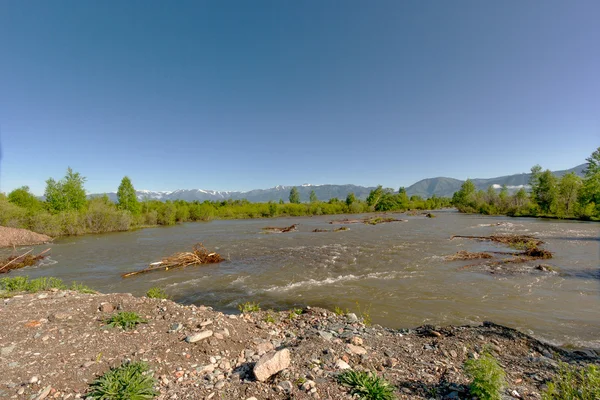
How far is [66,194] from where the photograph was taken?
4266 centimetres

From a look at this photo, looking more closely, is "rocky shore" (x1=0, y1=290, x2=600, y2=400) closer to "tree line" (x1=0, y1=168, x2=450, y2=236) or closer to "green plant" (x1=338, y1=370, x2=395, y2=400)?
"green plant" (x1=338, y1=370, x2=395, y2=400)

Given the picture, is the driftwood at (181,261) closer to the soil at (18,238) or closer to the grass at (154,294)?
the grass at (154,294)

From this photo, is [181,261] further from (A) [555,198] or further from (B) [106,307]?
(A) [555,198]

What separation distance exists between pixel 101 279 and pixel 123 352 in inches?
516

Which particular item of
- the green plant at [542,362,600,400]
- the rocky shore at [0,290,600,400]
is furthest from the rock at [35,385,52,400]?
the green plant at [542,362,600,400]

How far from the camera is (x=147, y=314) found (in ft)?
21.2

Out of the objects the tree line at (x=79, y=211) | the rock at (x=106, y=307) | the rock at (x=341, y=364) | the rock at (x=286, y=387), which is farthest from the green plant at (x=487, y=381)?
the tree line at (x=79, y=211)

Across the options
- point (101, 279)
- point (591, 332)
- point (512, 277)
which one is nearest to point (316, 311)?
point (591, 332)

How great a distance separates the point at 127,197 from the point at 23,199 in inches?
584

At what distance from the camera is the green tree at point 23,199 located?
42.2 m

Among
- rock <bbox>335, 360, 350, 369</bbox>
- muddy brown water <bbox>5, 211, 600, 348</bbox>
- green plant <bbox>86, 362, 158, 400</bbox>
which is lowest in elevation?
muddy brown water <bbox>5, 211, 600, 348</bbox>

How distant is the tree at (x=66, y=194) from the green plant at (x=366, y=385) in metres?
54.3

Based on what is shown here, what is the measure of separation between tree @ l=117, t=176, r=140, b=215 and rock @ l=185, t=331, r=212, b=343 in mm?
57018

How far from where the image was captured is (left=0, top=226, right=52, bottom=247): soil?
27.5 metres
